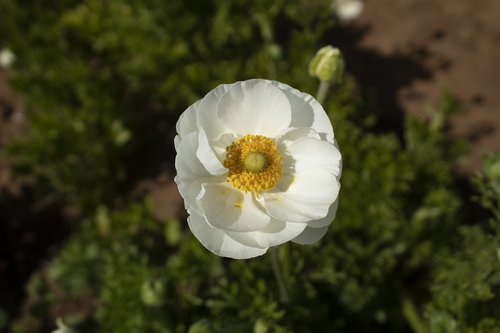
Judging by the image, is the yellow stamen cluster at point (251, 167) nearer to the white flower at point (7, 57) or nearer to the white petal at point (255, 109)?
the white petal at point (255, 109)

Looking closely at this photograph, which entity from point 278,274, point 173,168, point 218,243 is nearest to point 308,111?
point 218,243

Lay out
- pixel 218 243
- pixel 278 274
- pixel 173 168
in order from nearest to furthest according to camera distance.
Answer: pixel 218 243 → pixel 278 274 → pixel 173 168

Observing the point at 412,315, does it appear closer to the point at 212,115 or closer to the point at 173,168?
the point at 212,115

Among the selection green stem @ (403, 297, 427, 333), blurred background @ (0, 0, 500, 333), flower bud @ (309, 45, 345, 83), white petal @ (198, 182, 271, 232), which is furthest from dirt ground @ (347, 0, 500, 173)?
white petal @ (198, 182, 271, 232)

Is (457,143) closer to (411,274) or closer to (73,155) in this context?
(411,274)

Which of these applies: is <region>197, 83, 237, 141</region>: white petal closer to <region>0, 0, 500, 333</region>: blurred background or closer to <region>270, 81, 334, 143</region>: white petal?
<region>270, 81, 334, 143</region>: white petal

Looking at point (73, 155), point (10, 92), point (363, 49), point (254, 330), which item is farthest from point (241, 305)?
point (10, 92)
